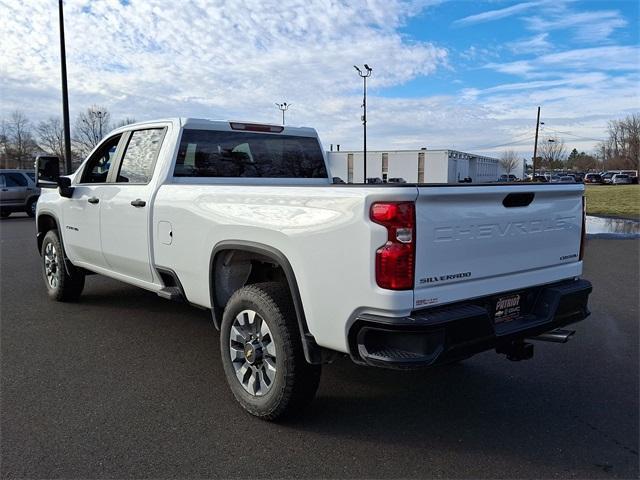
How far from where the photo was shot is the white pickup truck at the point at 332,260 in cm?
284

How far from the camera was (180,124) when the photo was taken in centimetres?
487

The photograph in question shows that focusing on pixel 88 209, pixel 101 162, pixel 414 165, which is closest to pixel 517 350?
pixel 88 209

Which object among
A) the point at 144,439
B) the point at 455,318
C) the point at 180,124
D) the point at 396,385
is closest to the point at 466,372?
the point at 396,385

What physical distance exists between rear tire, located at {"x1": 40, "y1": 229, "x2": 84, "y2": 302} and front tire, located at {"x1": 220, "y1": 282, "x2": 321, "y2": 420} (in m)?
3.41

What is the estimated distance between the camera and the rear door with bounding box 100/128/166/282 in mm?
4723

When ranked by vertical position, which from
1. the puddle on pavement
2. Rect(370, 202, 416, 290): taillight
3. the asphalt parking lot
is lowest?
the asphalt parking lot

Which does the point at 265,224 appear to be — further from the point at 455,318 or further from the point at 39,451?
the point at 39,451

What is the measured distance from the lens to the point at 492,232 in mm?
3199

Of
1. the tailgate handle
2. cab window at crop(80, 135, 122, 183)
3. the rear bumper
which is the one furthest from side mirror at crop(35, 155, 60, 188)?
the tailgate handle

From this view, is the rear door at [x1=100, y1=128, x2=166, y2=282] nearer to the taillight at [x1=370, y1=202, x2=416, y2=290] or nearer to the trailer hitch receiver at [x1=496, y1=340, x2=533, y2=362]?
the taillight at [x1=370, y1=202, x2=416, y2=290]

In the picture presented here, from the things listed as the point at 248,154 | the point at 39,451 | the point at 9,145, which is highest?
the point at 9,145

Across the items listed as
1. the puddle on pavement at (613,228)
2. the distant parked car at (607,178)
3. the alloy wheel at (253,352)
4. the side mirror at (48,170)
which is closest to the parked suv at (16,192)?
the side mirror at (48,170)

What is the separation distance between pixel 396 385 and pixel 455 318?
147 cm

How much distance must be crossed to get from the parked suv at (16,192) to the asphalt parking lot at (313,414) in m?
16.5
